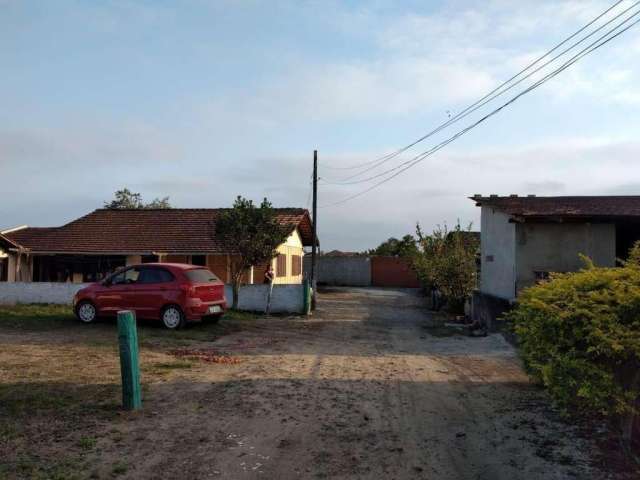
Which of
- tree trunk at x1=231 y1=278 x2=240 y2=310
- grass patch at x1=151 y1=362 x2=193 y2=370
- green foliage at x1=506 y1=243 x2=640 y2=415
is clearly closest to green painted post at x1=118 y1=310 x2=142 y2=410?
grass patch at x1=151 y1=362 x2=193 y2=370

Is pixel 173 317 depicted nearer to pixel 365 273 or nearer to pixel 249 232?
pixel 249 232

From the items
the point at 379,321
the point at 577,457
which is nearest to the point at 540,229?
the point at 379,321

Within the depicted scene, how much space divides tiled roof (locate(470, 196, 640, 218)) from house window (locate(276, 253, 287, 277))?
10411 millimetres

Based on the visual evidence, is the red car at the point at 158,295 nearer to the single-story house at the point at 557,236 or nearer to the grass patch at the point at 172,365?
the grass patch at the point at 172,365

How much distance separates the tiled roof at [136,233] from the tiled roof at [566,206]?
9214 millimetres

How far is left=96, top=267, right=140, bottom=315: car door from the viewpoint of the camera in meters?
13.7

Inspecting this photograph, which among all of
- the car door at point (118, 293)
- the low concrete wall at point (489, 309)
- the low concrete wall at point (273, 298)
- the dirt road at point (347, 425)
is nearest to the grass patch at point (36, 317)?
the car door at point (118, 293)

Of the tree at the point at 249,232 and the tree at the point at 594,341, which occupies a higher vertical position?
the tree at the point at 249,232

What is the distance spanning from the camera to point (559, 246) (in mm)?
14680

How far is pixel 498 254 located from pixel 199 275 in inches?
346

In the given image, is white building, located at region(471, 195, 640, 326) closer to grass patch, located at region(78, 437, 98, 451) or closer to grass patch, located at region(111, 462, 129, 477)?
grass patch, located at region(78, 437, 98, 451)

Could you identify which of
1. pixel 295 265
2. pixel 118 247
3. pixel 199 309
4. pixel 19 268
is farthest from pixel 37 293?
pixel 295 265

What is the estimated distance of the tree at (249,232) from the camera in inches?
709

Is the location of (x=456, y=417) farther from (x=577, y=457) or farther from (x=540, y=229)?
(x=540, y=229)
